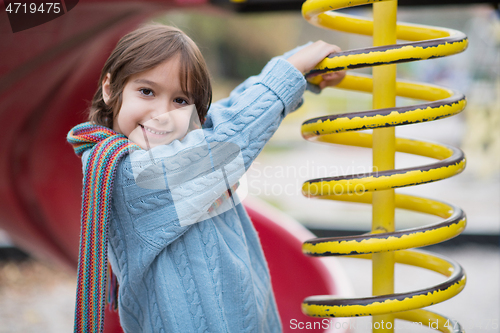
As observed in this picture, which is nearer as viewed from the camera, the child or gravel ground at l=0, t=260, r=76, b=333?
the child

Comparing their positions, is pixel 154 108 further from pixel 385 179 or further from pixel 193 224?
pixel 385 179

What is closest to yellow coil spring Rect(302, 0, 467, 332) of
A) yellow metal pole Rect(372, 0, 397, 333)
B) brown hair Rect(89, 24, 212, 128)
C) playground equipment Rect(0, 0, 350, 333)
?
yellow metal pole Rect(372, 0, 397, 333)

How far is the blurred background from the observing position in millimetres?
2750

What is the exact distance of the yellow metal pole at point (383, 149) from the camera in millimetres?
769

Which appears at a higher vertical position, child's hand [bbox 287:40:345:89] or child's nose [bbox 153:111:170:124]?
child's hand [bbox 287:40:345:89]

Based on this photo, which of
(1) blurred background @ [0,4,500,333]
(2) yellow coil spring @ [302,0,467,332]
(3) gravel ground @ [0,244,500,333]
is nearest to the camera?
(2) yellow coil spring @ [302,0,467,332]

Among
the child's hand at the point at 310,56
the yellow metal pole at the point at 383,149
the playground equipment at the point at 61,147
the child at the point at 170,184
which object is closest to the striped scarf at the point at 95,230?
the child at the point at 170,184

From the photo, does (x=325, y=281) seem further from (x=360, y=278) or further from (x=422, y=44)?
(x=360, y=278)

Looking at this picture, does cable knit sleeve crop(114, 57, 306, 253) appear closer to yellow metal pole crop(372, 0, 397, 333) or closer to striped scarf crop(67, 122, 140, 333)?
striped scarf crop(67, 122, 140, 333)

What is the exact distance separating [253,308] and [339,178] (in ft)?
0.84

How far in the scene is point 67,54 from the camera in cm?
137

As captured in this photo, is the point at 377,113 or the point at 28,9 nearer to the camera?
the point at 377,113

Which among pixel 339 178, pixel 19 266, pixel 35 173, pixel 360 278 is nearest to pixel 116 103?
pixel 339 178

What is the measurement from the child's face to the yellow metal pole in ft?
1.04
